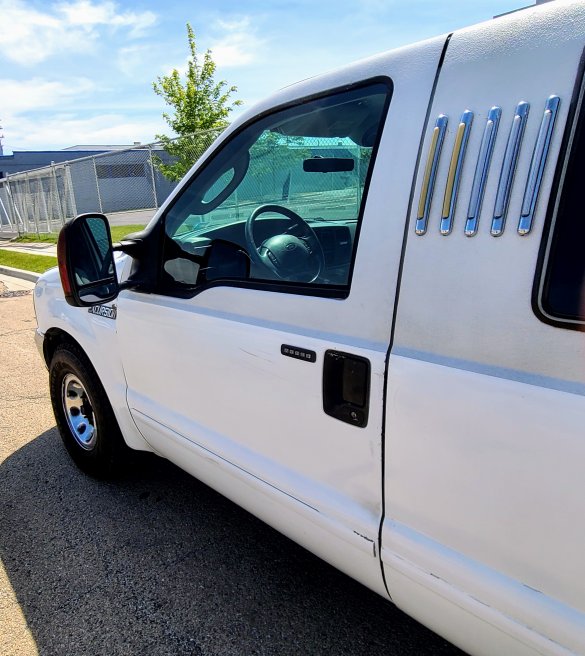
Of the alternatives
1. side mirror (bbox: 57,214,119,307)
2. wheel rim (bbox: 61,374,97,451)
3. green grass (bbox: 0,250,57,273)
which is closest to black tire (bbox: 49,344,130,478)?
wheel rim (bbox: 61,374,97,451)

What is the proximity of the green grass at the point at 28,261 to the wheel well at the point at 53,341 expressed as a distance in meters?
8.04

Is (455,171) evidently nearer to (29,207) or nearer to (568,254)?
(568,254)

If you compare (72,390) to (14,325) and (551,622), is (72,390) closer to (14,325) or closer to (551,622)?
(551,622)

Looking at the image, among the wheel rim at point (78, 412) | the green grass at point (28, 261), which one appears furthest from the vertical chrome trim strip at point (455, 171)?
the green grass at point (28, 261)

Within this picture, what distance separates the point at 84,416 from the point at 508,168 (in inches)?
105

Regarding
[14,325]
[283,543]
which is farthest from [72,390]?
[14,325]

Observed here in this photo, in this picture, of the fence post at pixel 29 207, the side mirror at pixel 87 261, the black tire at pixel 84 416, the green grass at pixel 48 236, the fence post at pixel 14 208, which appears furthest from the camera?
the fence post at pixel 14 208

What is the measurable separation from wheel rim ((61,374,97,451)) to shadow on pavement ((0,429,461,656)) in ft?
0.89

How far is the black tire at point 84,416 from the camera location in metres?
2.81

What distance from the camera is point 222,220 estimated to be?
2.20 m

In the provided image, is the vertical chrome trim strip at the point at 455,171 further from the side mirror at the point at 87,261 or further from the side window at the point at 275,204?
the side mirror at the point at 87,261

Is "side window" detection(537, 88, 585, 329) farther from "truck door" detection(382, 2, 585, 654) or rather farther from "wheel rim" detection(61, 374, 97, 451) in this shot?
"wheel rim" detection(61, 374, 97, 451)

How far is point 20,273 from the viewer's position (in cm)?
1102

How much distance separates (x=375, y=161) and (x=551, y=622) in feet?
3.77
